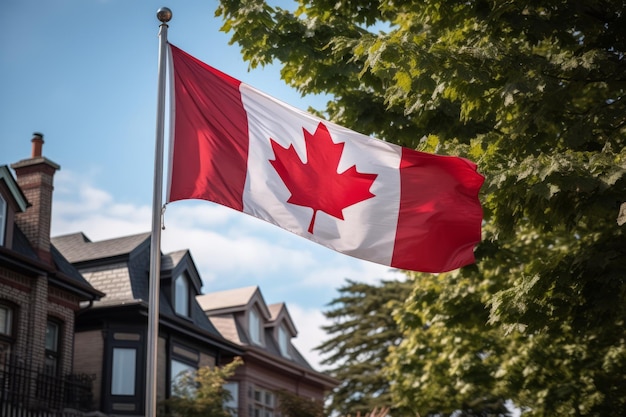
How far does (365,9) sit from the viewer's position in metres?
11.6

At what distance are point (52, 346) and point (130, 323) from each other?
11.5 feet

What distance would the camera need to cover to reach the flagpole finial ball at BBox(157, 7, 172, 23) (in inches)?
342

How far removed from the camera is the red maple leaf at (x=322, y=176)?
8.69m

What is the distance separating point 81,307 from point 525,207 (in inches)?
772

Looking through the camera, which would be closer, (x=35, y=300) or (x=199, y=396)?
(x=35, y=300)

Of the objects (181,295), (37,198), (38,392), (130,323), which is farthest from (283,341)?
(38,392)

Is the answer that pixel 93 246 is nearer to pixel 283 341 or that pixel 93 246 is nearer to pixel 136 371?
pixel 136 371

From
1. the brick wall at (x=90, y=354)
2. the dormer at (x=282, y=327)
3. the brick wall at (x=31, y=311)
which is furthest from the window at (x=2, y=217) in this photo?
the dormer at (x=282, y=327)

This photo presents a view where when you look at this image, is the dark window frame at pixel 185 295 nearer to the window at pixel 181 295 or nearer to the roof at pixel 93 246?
the window at pixel 181 295

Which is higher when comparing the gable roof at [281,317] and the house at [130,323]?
the gable roof at [281,317]

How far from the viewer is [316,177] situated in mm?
8773

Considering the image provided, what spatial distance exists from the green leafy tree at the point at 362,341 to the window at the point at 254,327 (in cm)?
1898

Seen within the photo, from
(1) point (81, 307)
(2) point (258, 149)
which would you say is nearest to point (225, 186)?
(2) point (258, 149)

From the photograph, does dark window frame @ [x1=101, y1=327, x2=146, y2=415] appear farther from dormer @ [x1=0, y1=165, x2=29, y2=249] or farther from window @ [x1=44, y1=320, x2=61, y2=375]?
dormer @ [x1=0, y1=165, x2=29, y2=249]
